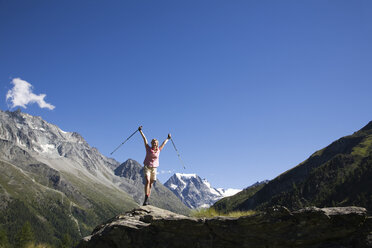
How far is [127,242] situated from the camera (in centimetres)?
1220

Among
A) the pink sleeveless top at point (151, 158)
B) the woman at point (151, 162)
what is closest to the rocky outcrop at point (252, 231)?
the woman at point (151, 162)

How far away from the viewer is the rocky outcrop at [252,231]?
33.7 feet

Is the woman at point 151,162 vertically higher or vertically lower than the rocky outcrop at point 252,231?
higher

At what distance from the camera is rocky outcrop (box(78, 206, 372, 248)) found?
1027 cm

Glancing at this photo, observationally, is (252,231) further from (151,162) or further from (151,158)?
(151,158)

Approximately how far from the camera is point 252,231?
1092 centimetres

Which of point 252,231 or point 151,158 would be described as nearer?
point 252,231

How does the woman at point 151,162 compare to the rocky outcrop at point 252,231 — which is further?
the woman at point 151,162

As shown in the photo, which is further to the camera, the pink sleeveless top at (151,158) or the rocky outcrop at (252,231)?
the pink sleeveless top at (151,158)

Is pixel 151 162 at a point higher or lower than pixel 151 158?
lower

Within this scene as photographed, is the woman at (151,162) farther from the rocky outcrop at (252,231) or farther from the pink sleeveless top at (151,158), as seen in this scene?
the rocky outcrop at (252,231)

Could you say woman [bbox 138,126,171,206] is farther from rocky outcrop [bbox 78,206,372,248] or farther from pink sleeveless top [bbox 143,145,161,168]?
rocky outcrop [bbox 78,206,372,248]

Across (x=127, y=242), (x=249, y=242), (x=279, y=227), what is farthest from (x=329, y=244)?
(x=127, y=242)

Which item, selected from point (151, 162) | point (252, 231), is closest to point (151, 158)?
point (151, 162)
